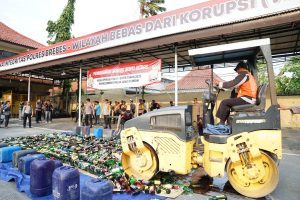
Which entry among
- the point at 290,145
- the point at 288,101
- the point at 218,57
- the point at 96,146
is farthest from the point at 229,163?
the point at 288,101

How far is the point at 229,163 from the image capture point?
4027 mm

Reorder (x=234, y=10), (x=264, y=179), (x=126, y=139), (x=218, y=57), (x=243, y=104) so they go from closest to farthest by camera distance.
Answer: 1. (x=264, y=179)
2. (x=243, y=104)
3. (x=126, y=139)
4. (x=218, y=57)
5. (x=234, y=10)

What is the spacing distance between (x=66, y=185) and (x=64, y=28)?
82.7 feet

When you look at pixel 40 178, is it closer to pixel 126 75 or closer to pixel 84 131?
pixel 84 131

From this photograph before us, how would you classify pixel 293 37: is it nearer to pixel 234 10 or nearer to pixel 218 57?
pixel 234 10

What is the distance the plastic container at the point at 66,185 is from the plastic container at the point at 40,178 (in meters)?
0.62

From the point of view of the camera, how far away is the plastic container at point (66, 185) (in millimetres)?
3385

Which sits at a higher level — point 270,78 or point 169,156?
point 270,78

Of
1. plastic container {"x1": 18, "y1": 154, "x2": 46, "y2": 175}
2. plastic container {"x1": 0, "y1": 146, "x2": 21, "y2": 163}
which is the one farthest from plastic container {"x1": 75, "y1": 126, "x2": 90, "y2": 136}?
plastic container {"x1": 18, "y1": 154, "x2": 46, "y2": 175}

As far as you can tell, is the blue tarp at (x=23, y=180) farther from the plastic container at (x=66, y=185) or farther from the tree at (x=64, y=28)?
the tree at (x=64, y=28)

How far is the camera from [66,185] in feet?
11.2

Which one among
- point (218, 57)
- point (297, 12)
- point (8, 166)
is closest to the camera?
point (218, 57)

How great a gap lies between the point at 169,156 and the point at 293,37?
785 cm

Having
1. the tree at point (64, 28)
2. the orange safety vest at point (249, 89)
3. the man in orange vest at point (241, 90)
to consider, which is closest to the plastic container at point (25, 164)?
the man in orange vest at point (241, 90)
